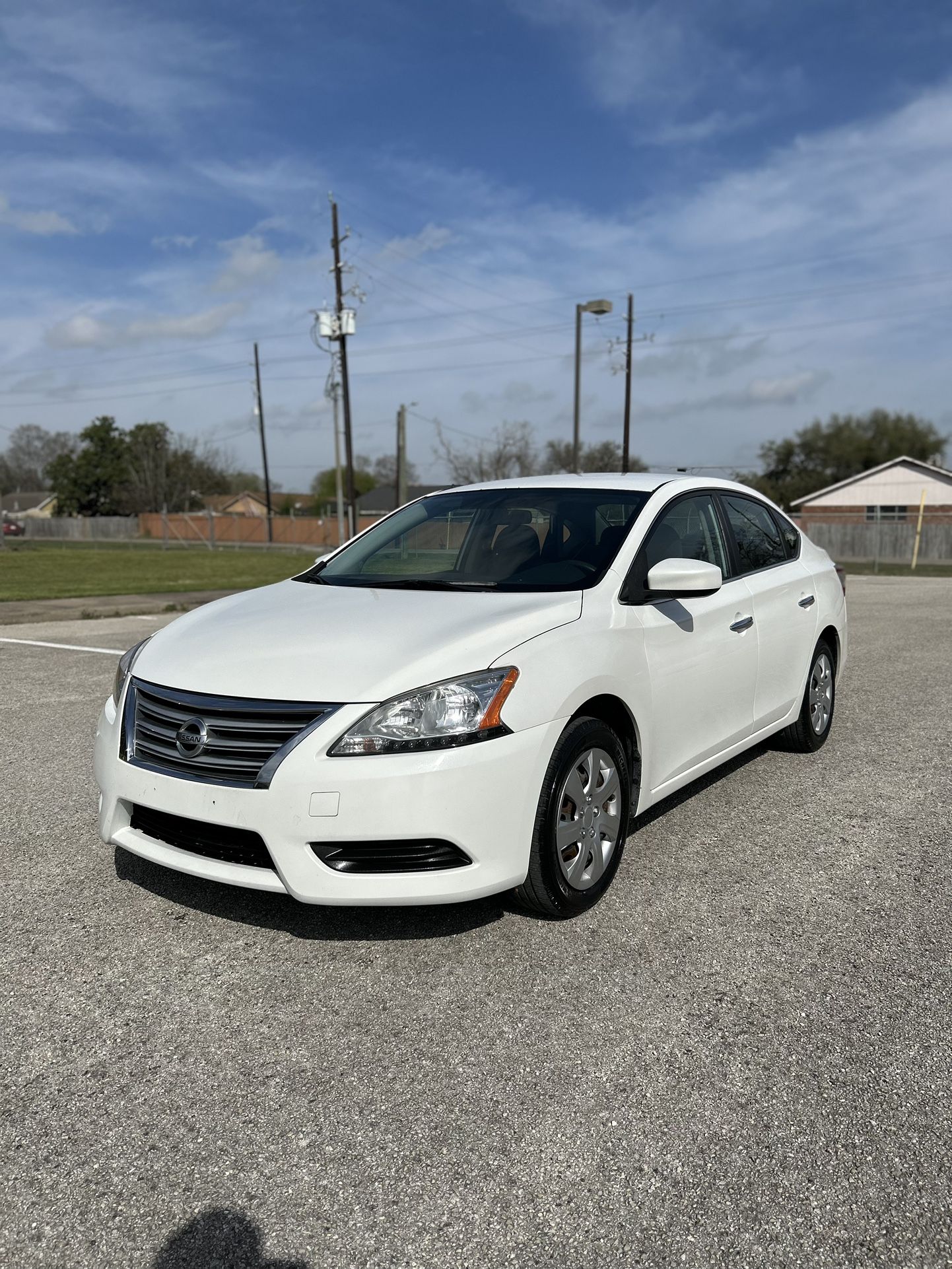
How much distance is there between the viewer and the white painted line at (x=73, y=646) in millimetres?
10516

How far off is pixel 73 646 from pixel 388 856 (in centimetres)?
884

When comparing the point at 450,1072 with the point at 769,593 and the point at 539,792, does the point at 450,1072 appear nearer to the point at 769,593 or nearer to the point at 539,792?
the point at 539,792

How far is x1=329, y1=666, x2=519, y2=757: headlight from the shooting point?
3166 millimetres

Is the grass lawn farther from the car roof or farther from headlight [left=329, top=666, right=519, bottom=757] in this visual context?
Answer: headlight [left=329, top=666, right=519, bottom=757]

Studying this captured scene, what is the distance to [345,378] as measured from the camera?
34656mm

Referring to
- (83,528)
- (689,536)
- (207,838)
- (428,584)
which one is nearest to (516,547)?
(428,584)

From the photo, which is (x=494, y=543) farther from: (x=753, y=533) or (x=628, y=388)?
(x=628, y=388)

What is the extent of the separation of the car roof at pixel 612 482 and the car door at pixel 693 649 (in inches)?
4.3

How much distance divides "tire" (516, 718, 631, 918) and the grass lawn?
15.2 meters

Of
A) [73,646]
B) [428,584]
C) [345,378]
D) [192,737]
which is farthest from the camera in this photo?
[345,378]

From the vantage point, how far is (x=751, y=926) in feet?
12.2

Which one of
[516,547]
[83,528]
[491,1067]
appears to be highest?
[516,547]

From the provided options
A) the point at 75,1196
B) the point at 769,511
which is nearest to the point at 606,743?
the point at 75,1196

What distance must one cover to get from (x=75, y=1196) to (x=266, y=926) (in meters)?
1.41
